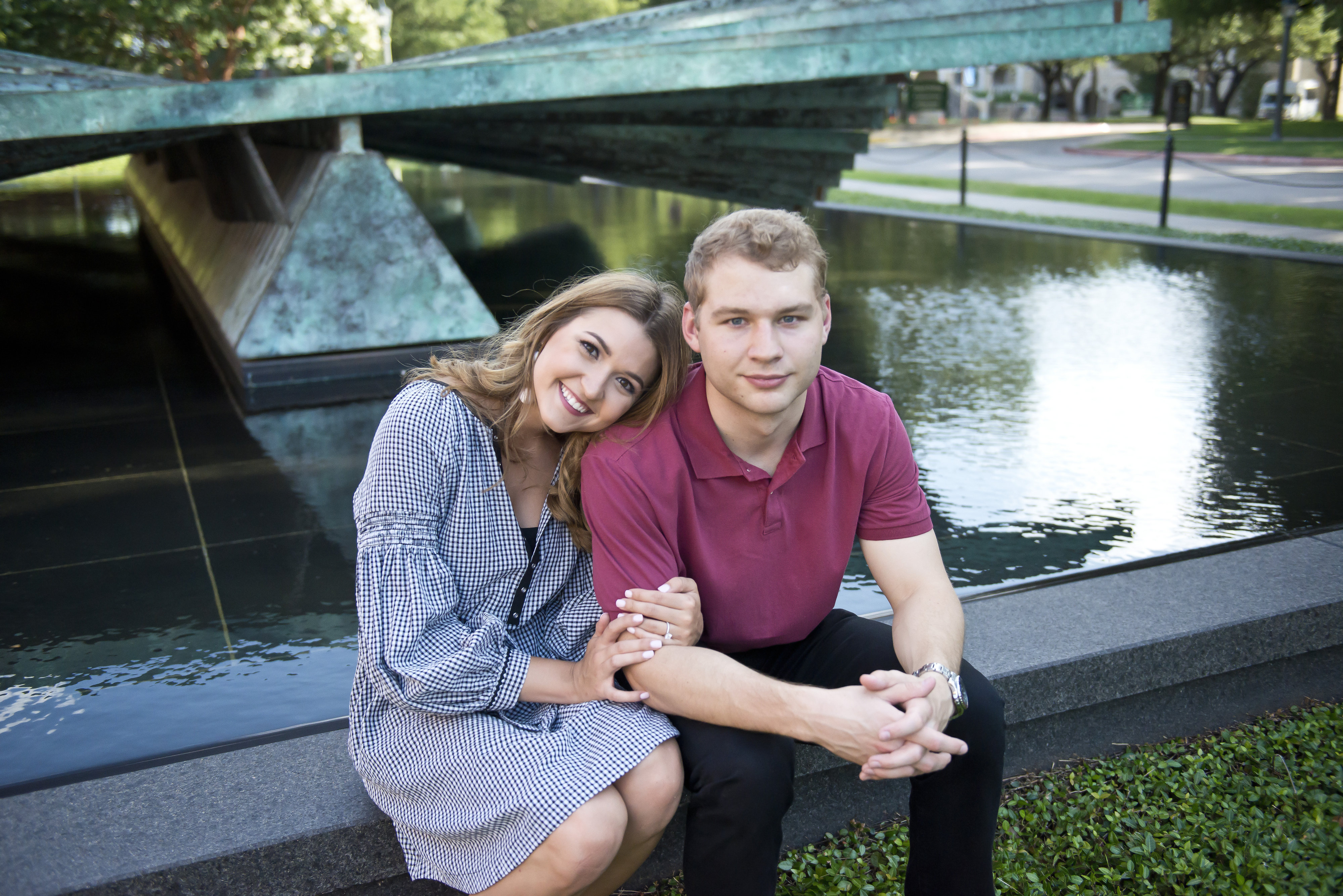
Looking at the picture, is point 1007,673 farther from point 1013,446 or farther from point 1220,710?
point 1013,446

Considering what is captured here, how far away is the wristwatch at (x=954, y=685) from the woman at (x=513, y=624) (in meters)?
0.54

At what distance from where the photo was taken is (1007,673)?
269 cm

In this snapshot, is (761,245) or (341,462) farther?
(341,462)

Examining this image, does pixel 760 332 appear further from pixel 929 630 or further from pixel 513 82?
pixel 513 82

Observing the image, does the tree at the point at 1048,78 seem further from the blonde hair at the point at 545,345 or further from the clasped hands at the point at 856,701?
the clasped hands at the point at 856,701

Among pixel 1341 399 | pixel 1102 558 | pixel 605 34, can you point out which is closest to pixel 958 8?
pixel 605 34

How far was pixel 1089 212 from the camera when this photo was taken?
14.3m

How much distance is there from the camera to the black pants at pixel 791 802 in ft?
6.41

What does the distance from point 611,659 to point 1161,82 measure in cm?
5455

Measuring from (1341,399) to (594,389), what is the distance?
16.2 ft

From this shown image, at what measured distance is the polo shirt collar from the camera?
2232 mm

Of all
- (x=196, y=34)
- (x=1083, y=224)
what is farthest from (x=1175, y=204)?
(x=196, y=34)

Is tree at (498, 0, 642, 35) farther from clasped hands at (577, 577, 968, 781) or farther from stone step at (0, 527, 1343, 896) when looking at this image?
clasped hands at (577, 577, 968, 781)

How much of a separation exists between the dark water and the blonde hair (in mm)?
997
